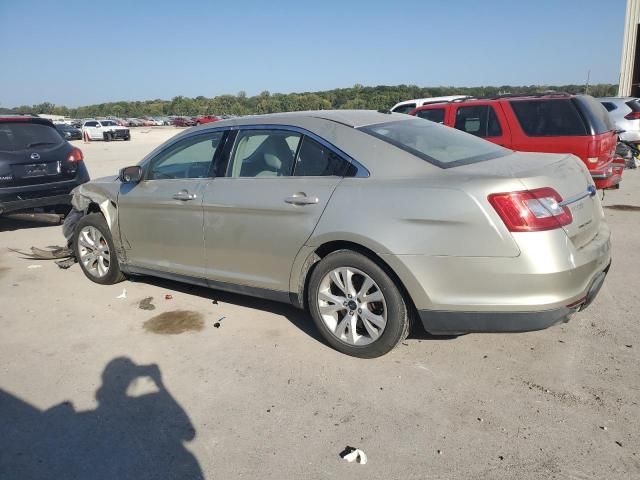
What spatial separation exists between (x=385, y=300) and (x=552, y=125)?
544cm

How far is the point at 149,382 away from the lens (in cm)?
353

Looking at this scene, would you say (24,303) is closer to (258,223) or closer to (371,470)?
(258,223)

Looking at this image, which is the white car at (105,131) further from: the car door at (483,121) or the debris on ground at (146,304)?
the debris on ground at (146,304)

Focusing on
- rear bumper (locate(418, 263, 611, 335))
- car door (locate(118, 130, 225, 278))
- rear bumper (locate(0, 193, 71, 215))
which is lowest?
rear bumper (locate(418, 263, 611, 335))

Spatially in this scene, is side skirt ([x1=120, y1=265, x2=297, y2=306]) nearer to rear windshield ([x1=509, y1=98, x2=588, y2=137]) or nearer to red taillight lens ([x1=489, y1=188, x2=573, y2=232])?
red taillight lens ([x1=489, y1=188, x2=573, y2=232])

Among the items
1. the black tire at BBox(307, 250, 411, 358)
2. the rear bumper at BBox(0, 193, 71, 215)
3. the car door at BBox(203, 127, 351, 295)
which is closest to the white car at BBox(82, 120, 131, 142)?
the rear bumper at BBox(0, 193, 71, 215)

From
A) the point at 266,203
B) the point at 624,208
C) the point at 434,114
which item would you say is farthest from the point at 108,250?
the point at 624,208

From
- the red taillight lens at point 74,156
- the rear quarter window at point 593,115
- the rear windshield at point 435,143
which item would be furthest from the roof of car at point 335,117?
the red taillight lens at point 74,156

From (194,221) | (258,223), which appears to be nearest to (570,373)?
(258,223)

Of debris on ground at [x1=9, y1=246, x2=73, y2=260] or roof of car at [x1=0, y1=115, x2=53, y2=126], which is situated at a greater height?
roof of car at [x1=0, y1=115, x2=53, y2=126]

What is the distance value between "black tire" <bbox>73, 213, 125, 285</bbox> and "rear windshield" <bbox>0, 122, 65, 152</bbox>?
3.09 metres

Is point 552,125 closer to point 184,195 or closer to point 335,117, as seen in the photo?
point 335,117

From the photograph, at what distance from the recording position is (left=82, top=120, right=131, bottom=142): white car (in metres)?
38.3

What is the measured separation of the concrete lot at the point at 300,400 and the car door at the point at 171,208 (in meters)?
0.51
